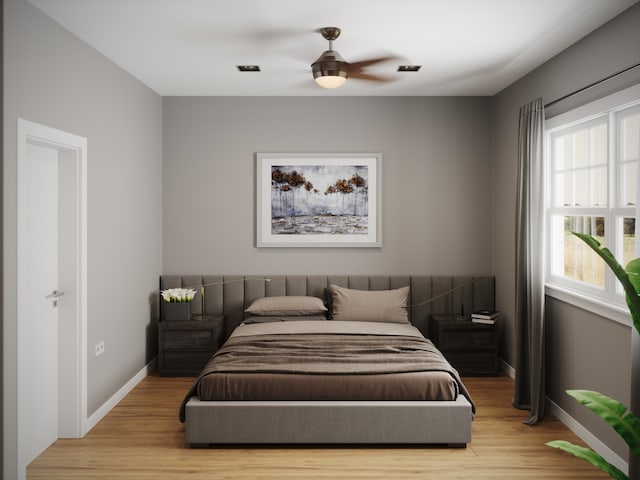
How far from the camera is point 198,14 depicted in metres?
3.41


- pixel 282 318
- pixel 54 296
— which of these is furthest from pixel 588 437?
pixel 54 296

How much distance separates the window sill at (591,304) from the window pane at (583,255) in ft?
0.45

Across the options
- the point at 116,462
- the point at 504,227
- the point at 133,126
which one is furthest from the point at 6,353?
the point at 504,227

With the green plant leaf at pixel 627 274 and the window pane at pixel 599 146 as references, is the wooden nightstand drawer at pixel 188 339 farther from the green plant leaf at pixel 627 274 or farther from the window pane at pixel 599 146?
the green plant leaf at pixel 627 274

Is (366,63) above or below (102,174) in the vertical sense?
above

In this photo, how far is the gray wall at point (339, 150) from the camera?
5.75m

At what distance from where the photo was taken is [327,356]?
161 inches

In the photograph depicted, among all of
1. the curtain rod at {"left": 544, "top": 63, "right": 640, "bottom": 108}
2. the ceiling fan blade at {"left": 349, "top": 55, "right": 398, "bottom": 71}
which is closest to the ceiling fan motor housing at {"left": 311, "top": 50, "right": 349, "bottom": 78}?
the ceiling fan blade at {"left": 349, "top": 55, "right": 398, "bottom": 71}

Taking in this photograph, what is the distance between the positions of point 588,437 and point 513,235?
1.98 m

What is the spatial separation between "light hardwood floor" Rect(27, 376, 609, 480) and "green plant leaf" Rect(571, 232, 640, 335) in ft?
4.73

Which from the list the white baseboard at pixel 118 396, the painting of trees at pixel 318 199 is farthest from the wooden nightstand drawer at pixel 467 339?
the white baseboard at pixel 118 396

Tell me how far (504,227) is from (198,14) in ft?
11.3

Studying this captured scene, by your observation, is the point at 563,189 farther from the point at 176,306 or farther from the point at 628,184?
the point at 176,306

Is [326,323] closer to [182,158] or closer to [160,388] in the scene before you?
[160,388]
